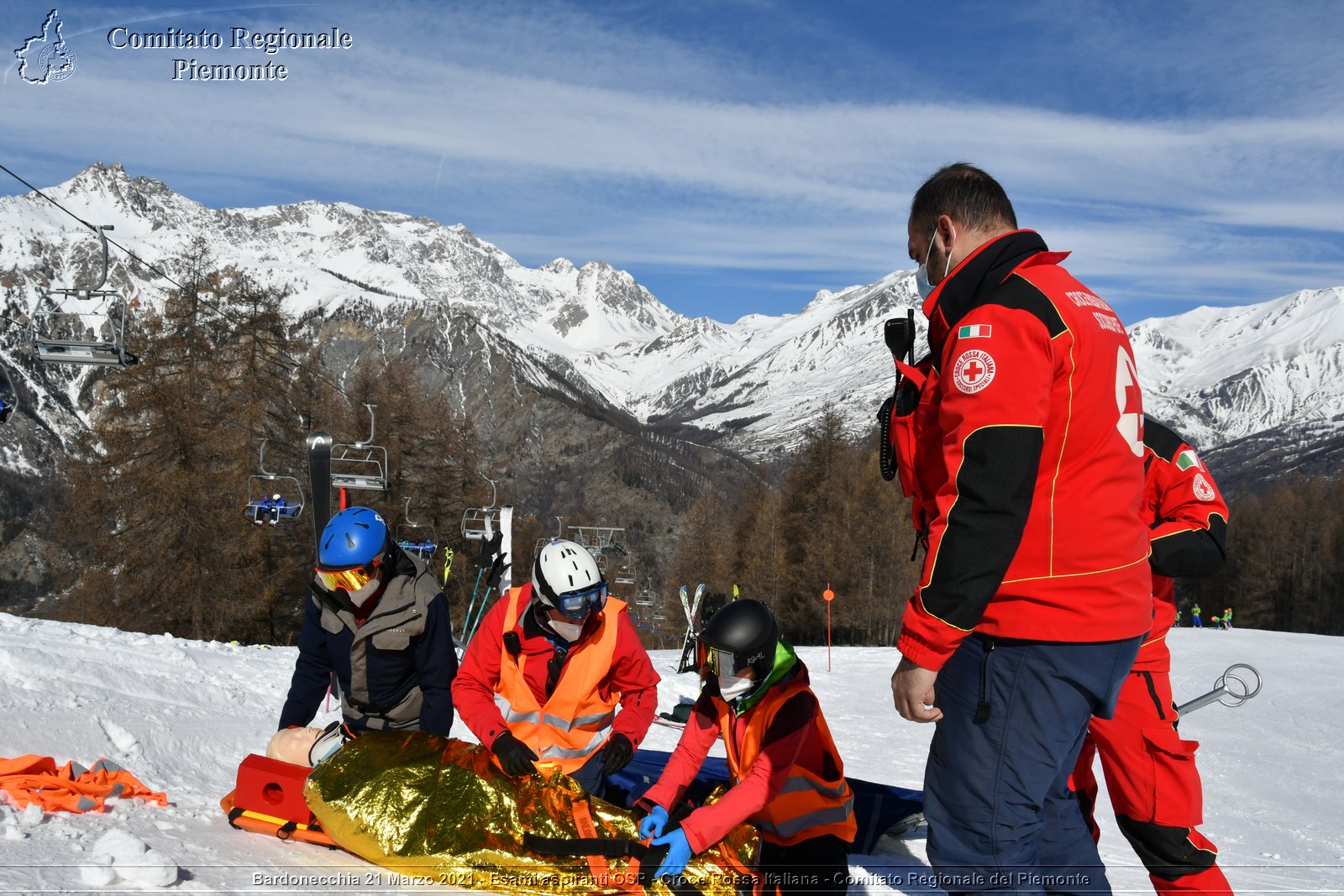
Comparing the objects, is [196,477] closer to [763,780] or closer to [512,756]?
[512,756]

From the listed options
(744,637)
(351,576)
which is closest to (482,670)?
(351,576)

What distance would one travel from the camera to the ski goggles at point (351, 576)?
4.19 metres

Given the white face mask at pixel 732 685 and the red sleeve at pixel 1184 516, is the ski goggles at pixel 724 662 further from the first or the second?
the red sleeve at pixel 1184 516

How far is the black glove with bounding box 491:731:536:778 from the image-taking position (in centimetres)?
359

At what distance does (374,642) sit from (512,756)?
3.48ft

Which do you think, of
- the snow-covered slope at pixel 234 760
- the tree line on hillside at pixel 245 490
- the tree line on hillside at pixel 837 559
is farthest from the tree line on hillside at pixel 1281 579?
the snow-covered slope at pixel 234 760

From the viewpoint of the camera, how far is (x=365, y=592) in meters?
4.27

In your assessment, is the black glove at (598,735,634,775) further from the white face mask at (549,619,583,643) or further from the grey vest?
the grey vest

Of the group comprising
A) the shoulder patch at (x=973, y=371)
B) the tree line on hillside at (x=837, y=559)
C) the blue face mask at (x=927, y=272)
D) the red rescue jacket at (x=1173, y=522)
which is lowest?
the tree line on hillside at (x=837, y=559)

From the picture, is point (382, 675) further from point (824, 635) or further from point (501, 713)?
point (824, 635)

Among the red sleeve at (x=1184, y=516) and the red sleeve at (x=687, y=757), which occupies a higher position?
the red sleeve at (x=1184, y=516)

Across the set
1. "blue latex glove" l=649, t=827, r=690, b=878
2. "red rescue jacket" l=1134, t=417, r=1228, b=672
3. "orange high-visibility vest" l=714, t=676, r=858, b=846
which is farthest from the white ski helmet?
"red rescue jacket" l=1134, t=417, r=1228, b=672

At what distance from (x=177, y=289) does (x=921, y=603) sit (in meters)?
27.1

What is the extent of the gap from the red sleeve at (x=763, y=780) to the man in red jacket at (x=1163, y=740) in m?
1.01
